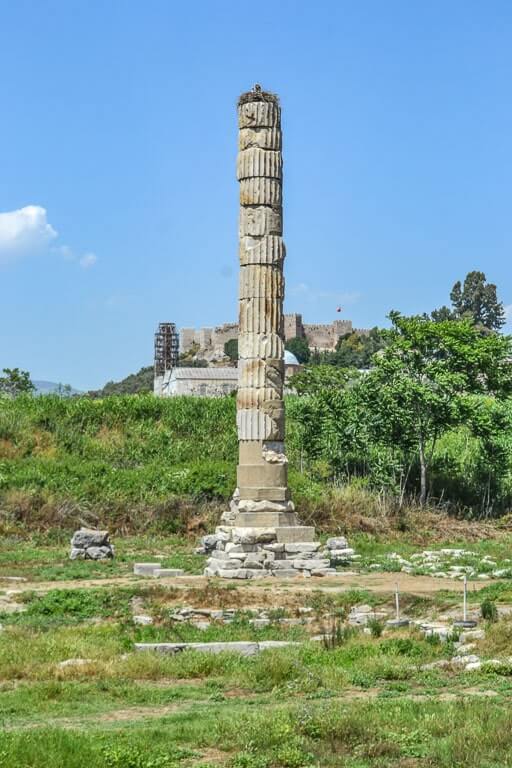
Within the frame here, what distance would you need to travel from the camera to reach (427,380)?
3130 cm

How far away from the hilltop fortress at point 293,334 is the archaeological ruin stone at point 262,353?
104370 mm

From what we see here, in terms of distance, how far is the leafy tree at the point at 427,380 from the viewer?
99.0ft

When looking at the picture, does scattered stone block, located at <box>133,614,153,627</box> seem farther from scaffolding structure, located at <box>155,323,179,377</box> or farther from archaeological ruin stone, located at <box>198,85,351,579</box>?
scaffolding structure, located at <box>155,323,179,377</box>

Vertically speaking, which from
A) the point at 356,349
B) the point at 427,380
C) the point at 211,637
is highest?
the point at 356,349

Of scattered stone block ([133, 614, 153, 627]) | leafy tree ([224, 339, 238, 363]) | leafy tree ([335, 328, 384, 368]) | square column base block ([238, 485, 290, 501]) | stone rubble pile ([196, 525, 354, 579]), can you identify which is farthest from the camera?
leafy tree ([224, 339, 238, 363])

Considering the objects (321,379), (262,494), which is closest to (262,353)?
(262,494)

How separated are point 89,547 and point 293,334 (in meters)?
108

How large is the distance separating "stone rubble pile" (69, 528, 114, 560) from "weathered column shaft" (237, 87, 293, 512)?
311 centimetres

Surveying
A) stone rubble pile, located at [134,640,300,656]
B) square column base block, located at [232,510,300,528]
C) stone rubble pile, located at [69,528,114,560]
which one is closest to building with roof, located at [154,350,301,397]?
stone rubble pile, located at [69,528,114,560]

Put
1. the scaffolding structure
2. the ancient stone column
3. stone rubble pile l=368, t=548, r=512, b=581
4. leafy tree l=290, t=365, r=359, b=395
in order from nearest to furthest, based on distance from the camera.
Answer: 1. stone rubble pile l=368, t=548, r=512, b=581
2. the ancient stone column
3. leafy tree l=290, t=365, r=359, b=395
4. the scaffolding structure

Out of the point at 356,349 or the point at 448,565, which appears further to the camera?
the point at 356,349

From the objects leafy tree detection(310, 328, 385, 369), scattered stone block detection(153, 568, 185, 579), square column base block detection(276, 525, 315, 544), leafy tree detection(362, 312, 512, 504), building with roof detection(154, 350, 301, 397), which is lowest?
scattered stone block detection(153, 568, 185, 579)

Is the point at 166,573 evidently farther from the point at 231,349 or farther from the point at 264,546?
the point at 231,349

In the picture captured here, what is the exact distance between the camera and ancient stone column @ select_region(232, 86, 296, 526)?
21922mm
